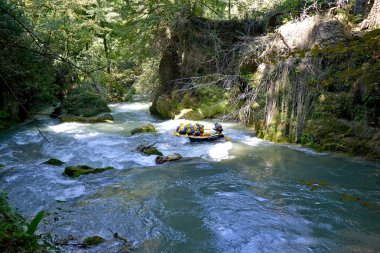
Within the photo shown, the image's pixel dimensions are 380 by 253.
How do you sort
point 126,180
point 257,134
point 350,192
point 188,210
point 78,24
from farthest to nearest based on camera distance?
point 78,24 < point 257,134 < point 126,180 < point 350,192 < point 188,210

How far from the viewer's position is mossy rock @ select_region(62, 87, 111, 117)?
1658 centimetres

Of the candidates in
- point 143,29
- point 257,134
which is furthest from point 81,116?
point 257,134


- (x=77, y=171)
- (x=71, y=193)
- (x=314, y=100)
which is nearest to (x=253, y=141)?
(x=314, y=100)

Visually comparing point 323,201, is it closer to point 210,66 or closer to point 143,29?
point 210,66

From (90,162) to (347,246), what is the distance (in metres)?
6.73

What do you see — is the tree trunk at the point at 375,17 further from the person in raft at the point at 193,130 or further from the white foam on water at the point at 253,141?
the person in raft at the point at 193,130

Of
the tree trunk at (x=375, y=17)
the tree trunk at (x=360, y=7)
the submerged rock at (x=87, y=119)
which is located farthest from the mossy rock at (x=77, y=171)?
the tree trunk at (x=360, y=7)

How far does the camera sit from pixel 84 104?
1712 cm

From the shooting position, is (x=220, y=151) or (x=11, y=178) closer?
(x=11, y=178)

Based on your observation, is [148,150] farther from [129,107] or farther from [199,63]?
[129,107]

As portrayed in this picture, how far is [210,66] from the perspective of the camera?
632 inches

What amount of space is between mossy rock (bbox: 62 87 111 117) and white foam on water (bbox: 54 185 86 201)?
10.1m

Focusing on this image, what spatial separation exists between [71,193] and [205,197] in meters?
2.78

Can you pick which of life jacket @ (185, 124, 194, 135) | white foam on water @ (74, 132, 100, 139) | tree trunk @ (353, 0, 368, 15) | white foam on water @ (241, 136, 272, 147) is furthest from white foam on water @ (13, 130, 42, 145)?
tree trunk @ (353, 0, 368, 15)
